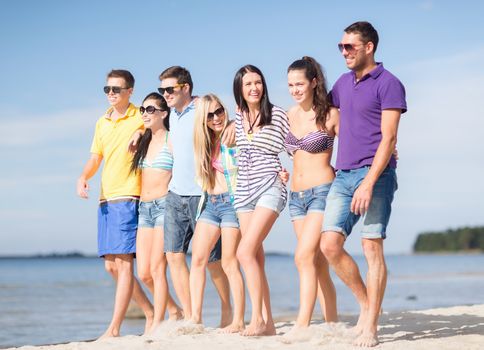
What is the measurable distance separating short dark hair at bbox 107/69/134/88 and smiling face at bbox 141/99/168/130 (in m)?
0.37

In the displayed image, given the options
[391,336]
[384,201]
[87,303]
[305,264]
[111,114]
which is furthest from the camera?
[87,303]

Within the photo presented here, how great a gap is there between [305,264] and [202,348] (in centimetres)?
105

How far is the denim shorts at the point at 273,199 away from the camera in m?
6.88

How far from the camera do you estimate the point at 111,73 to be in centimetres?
819

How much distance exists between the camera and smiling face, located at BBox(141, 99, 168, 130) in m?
7.89

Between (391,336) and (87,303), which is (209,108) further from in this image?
(87,303)

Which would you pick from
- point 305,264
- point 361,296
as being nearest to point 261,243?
point 305,264

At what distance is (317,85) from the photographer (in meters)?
6.78

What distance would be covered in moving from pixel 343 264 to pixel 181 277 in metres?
1.83

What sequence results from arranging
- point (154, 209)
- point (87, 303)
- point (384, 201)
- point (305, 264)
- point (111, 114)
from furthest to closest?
point (87, 303) < point (111, 114) < point (154, 209) < point (305, 264) < point (384, 201)

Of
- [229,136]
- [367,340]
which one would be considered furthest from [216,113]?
[367,340]

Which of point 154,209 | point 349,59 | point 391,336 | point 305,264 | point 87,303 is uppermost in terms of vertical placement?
point 349,59

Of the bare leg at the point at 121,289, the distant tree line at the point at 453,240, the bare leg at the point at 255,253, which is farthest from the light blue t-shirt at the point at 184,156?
the distant tree line at the point at 453,240

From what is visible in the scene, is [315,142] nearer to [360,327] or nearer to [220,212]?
[220,212]
